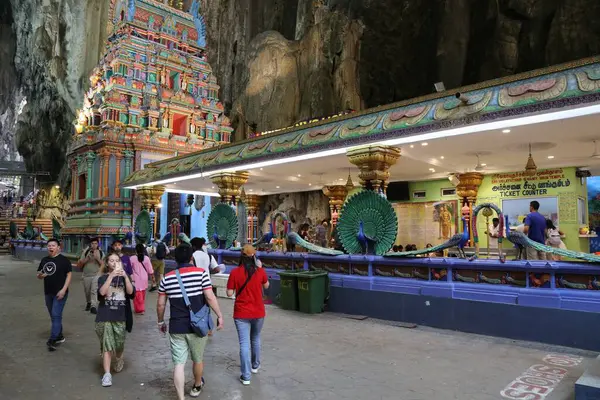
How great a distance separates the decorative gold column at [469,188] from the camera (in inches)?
502

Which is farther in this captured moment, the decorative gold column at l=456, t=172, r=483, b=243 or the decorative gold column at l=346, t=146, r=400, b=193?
the decorative gold column at l=456, t=172, r=483, b=243

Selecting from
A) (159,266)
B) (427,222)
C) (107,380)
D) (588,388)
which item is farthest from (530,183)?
(107,380)

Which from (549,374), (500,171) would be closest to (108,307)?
(549,374)

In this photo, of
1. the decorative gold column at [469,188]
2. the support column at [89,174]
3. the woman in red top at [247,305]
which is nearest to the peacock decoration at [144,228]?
the support column at [89,174]

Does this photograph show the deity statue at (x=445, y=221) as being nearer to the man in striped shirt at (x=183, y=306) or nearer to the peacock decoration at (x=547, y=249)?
the peacock decoration at (x=547, y=249)

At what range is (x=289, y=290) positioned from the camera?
8.61 metres

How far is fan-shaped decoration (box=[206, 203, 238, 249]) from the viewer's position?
11.8m

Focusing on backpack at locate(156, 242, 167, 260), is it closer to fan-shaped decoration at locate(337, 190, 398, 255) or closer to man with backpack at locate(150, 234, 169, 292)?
man with backpack at locate(150, 234, 169, 292)

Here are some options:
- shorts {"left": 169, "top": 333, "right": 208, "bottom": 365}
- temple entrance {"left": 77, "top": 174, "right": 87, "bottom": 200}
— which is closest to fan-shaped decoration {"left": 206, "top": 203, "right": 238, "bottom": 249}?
shorts {"left": 169, "top": 333, "right": 208, "bottom": 365}

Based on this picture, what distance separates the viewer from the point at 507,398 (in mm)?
4004

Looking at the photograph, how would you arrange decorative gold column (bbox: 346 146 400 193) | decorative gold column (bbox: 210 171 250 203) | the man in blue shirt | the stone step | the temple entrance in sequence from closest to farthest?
1. the stone step
2. the man in blue shirt
3. decorative gold column (bbox: 346 146 400 193)
4. decorative gold column (bbox: 210 171 250 203)
5. the temple entrance

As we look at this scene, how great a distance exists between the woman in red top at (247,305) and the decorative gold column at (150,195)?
13.9 meters

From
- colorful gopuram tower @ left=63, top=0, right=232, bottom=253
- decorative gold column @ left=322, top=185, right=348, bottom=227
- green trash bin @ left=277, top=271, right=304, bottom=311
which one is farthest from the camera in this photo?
colorful gopuram tower @ left=63, top=0, right=232, bottom=253

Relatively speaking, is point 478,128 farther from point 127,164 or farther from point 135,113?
point 135,113
